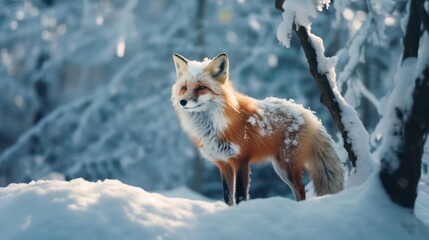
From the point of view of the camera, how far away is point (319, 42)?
4.09 meters

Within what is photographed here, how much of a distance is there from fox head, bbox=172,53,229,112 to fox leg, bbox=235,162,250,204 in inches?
23.7

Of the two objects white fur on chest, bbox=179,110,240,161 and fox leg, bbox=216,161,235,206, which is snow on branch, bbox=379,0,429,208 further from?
fox leg, bbox=216,161,235,206

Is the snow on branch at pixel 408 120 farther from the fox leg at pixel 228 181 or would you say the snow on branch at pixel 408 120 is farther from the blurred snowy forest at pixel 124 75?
the blurred snowy forest at pixel 124 75

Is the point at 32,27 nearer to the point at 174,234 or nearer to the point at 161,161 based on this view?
the point at 161,161

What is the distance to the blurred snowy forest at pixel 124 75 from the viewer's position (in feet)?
39.4

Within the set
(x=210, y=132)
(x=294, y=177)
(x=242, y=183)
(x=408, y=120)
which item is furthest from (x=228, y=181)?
(x=408, y=120)

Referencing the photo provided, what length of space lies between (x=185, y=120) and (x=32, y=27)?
875 centimetres

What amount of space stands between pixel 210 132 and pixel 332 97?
1.15 m

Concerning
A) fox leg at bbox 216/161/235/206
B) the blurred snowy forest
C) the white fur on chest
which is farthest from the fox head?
the blurred snowy forest

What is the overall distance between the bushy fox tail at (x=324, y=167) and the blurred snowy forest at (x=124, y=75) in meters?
6.80

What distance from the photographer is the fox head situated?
456cm

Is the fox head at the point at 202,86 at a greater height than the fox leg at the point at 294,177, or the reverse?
the fox head at the point at 202,86

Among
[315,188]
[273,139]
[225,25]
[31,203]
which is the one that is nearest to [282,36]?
[273,139]

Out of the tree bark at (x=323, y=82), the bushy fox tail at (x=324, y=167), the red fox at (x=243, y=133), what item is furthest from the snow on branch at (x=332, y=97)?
the bushy fox tail at (x=324, y=167)
